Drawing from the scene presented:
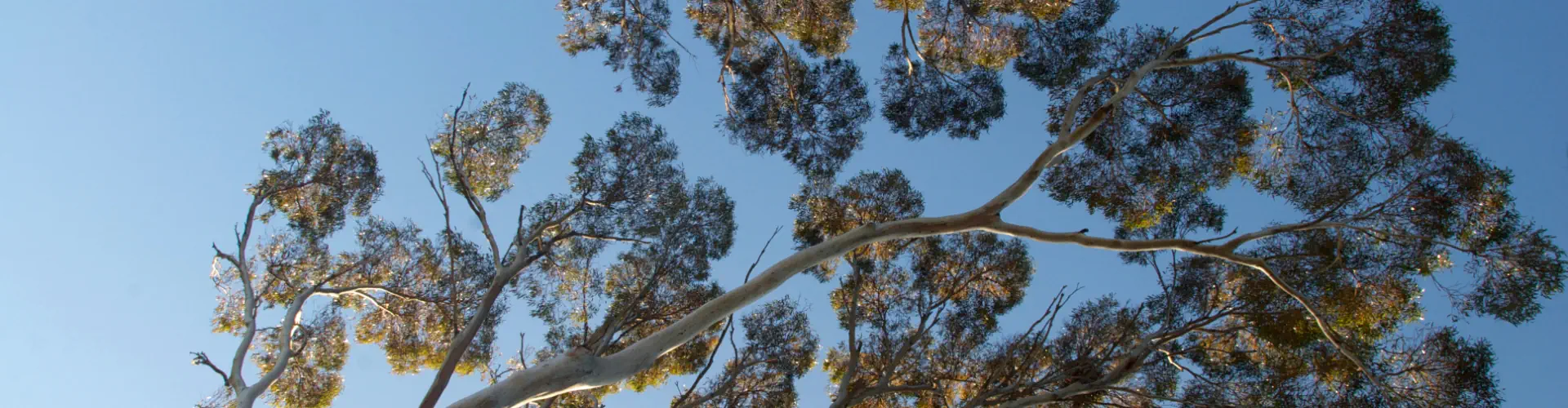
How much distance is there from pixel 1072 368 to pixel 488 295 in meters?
4.98

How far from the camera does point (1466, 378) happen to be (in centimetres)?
650

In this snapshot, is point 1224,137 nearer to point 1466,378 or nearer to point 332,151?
point 1466,378

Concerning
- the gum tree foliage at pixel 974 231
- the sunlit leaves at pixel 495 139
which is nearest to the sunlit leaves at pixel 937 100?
the gum tree foliage at pixel 974 231

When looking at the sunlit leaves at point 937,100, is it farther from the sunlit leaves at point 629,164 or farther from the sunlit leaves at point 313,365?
the sunlit leaves at point 313,365

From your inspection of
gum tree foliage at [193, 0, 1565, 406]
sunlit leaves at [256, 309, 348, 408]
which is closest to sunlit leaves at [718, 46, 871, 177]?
gum tree foliage at [193, 0, 1565, 406]

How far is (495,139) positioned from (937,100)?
5313 mm

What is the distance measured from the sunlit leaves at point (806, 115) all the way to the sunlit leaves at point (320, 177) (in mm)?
4646

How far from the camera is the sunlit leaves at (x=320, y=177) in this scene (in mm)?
8992

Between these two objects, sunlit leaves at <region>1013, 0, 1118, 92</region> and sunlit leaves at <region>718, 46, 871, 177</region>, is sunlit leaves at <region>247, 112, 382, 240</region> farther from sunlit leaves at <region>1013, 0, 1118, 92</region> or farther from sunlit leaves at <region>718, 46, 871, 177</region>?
sunlit leaves at <region>1013, 0, 1118, 92</region>

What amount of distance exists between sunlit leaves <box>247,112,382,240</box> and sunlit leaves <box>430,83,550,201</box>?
1.18 metres

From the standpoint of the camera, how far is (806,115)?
8.87m

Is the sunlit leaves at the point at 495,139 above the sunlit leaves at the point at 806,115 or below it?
above

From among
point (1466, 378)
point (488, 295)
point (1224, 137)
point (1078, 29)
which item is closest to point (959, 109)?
point (1078, 29)

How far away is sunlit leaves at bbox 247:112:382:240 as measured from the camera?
354 inches
